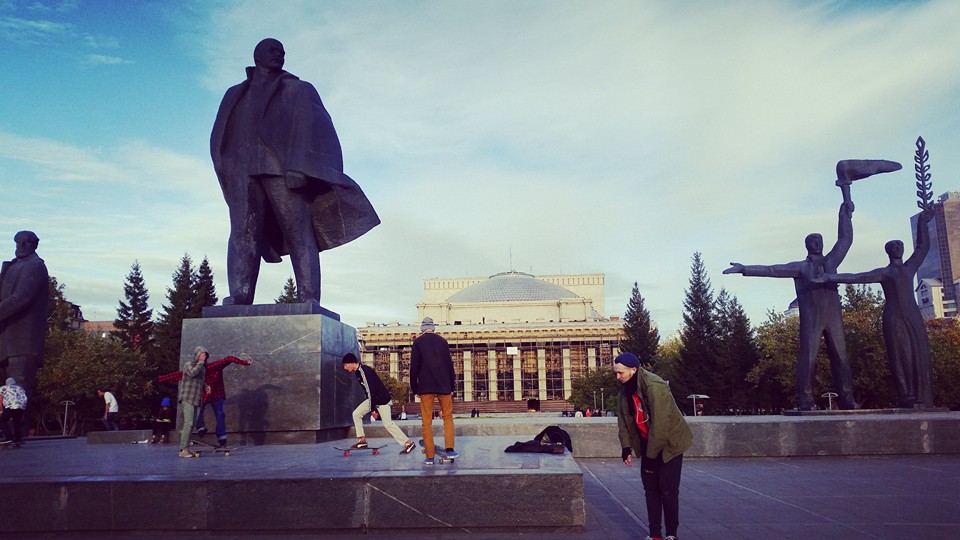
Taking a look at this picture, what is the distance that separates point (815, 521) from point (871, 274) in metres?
11.1

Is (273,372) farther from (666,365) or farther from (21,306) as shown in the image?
(666,365)

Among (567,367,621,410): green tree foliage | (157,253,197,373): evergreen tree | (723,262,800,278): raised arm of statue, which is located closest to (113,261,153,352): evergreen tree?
(157,253,197,373): evergreen tree

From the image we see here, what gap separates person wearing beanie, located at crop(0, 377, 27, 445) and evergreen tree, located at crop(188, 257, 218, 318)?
45464 mm

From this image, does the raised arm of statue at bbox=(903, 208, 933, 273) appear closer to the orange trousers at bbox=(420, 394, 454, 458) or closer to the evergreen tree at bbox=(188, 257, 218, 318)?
the orange trousers at bbox=(420, 394, 454, 458)

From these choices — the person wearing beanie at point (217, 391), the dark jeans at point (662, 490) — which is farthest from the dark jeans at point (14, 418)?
the dark jeans at point (662, 490)

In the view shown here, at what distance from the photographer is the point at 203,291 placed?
56.6 meters

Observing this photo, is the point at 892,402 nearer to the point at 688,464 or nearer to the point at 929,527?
the point at 688,464

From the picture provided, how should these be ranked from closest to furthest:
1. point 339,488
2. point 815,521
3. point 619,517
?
point 339,488 < point 815,521 < point 619,517

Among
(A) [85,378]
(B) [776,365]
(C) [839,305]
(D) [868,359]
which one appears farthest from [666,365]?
(C) [839,305]

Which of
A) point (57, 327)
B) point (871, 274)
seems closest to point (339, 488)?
point (871, 274)

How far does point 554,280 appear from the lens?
139000 mm

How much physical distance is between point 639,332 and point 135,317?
47105 mm

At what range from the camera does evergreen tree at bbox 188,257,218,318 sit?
55.2 meters

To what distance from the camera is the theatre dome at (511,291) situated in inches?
4884
